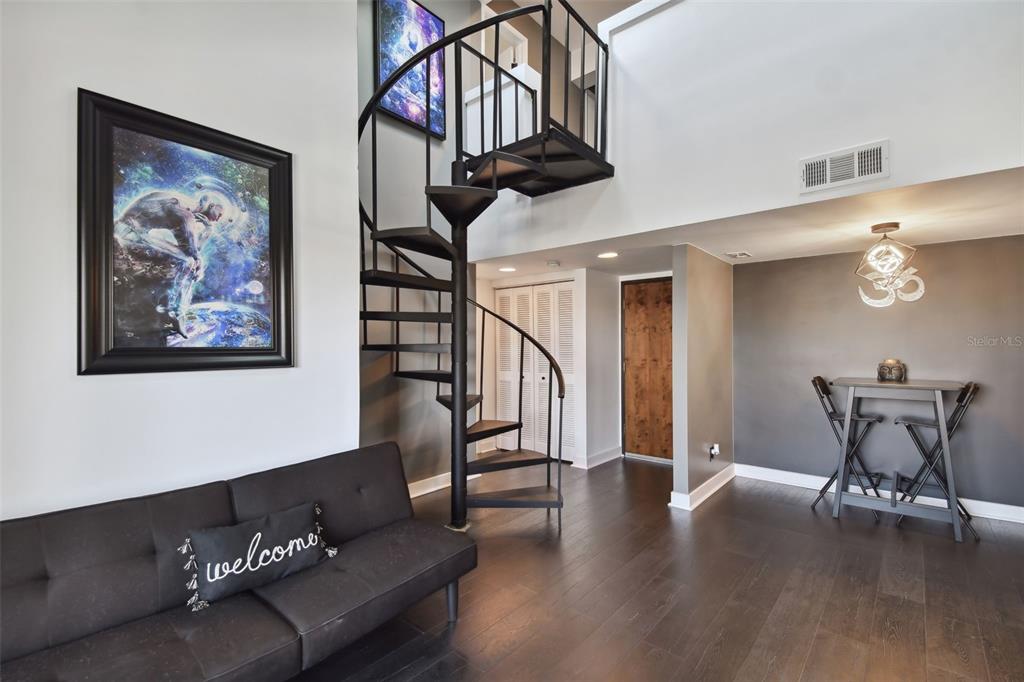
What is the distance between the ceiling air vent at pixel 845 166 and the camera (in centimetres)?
236

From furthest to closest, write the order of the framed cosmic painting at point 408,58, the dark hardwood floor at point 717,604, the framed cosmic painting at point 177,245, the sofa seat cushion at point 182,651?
the framed cosmic painting at point 408,58 → the dark hardwood floor at point 717,604 → the framed cosmic painting at point 177,245 → the sofa seat cushion at point 182,651

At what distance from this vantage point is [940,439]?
3303mm

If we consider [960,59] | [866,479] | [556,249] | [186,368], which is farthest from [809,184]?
[186,368]

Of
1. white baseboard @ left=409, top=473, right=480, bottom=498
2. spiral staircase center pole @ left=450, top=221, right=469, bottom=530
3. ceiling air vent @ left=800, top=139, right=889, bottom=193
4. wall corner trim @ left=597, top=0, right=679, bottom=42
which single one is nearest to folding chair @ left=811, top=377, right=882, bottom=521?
ceiling air vent @ left=800, top=139, right=889, bottom=193

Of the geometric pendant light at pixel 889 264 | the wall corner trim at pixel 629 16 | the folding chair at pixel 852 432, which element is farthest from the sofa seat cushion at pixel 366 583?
the wall corner trim at pixel 629 16

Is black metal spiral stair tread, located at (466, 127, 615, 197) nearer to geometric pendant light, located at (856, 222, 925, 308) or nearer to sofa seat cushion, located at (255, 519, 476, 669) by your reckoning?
geometric pendant light, located at (856, 222, 925, 308)

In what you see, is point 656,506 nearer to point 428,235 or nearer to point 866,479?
point 866,479

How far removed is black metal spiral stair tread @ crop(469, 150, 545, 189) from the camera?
2.79 m

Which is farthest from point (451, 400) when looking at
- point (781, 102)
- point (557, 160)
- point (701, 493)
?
point (781, 102)

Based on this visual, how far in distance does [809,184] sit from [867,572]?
7.62 ft

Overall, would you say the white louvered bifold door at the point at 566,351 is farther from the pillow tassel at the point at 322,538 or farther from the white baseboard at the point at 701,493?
the pillow tassel at the point at 322,538

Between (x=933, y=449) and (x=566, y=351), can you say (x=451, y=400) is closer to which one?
(x=566, y=351)

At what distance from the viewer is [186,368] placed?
6.56 feet

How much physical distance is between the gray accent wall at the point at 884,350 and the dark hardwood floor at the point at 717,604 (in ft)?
2.06
